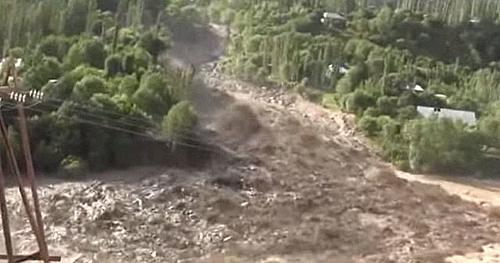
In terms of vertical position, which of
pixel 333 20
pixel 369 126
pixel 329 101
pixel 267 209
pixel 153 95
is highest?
pixel 333 20

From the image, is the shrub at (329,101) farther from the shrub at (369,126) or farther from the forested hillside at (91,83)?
the forested hillside at (91,83)

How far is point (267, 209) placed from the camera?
26.5 feet

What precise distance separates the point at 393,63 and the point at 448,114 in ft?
5.46

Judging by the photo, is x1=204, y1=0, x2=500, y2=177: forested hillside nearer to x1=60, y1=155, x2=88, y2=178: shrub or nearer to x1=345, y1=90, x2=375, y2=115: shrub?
x1=345, y1=90, x2=375, y2=115: shrub

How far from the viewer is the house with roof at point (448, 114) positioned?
33.6ft

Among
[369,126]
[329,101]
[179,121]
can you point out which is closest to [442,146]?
[369,126]

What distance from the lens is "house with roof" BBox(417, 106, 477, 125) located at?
10.2 meters

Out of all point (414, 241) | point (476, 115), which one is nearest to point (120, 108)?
point (414, 241)

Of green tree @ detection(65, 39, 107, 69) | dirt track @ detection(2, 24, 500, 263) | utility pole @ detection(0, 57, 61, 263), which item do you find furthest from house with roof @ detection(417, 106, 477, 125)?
utility pole @ detection(0, 57, 61, 263)

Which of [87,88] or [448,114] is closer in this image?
[87,88]

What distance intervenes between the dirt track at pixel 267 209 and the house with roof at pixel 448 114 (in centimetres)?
105

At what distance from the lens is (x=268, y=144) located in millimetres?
9617

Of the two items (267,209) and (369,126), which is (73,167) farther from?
(369,126)

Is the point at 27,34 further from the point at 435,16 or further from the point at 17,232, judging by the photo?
the point at 435,16
